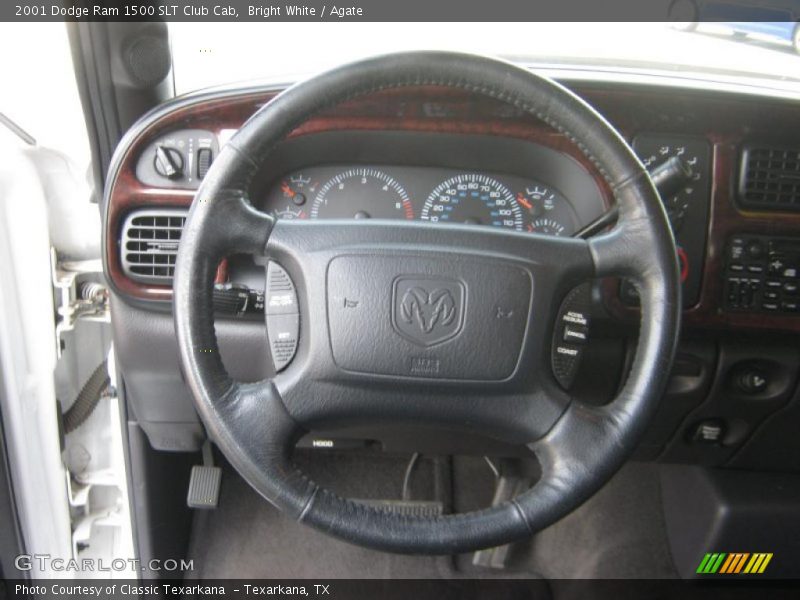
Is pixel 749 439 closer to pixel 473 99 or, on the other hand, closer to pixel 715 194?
pixel 715 194

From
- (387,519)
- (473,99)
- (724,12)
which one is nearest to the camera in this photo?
(387,519)

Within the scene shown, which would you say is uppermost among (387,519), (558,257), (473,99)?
(473,99)

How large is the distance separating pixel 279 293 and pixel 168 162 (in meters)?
0.34

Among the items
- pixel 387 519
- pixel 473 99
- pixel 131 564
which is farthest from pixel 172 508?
pixel 473 99

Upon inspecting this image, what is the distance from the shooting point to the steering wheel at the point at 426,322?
0.81 m

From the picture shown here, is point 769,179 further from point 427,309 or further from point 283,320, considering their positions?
point 283,320

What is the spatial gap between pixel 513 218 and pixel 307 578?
3.79 feet

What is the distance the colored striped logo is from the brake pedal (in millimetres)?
1162

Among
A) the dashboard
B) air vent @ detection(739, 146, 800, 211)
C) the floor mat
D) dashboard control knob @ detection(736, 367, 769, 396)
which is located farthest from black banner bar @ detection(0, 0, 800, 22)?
the floor mat

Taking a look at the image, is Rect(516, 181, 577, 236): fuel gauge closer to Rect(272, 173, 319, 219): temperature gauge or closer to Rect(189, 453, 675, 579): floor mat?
Rect(272, 173, 319, 219): temperature gauge

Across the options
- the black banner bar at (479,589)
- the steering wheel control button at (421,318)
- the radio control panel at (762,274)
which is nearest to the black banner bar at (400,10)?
the radio control panel at (762,274)

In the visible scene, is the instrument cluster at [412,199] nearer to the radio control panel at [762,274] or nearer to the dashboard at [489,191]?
the dashboard at [489,191]

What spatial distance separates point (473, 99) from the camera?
44.9 inches

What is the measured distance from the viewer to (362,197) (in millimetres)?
1202
